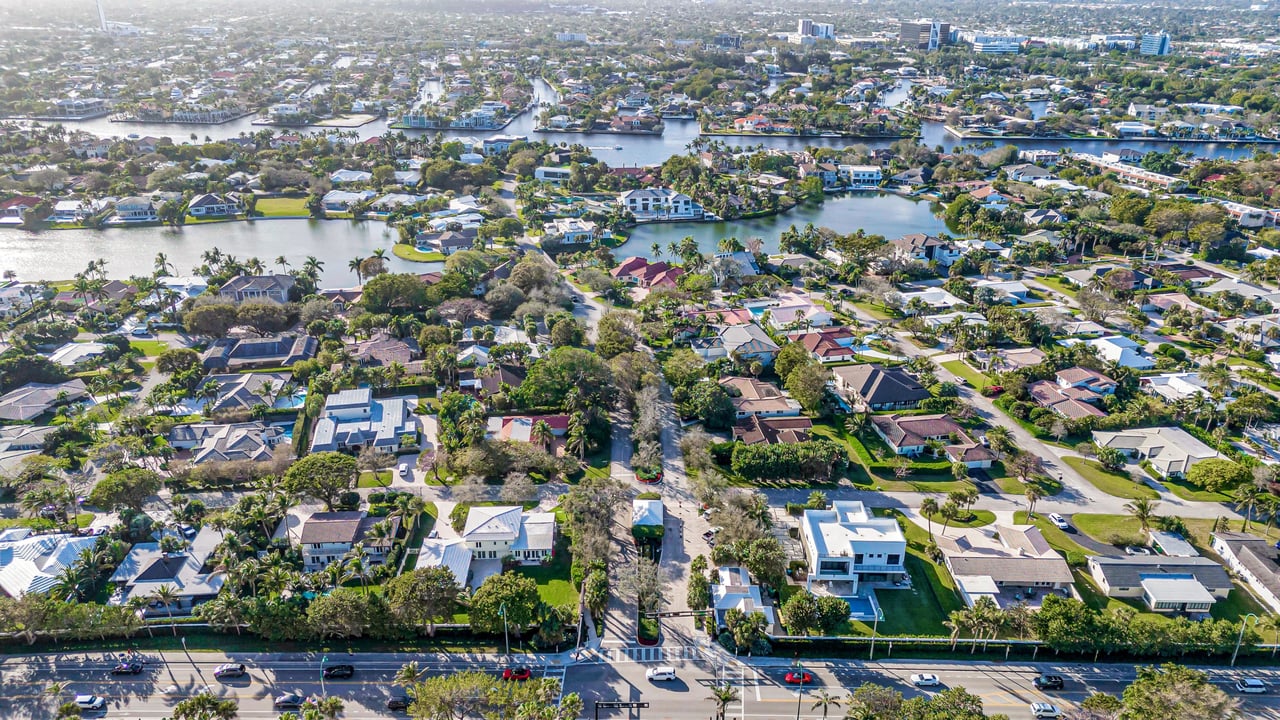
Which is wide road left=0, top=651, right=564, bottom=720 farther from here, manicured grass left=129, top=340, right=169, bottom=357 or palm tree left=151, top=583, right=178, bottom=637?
manicured grass left=129, top=340, right=169, bottom=357

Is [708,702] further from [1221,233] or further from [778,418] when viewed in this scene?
[1221,233]

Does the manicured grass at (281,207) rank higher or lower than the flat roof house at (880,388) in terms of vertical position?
higher

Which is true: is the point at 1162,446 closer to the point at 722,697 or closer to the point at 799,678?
the point at 799,678

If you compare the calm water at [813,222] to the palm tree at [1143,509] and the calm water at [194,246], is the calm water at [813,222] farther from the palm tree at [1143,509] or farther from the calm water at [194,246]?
the palm tree at [1143,509]

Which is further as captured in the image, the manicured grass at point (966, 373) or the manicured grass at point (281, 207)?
the manicured grass at point (281, 207)

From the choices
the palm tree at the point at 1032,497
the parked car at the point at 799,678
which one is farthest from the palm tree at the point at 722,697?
the palm tree at the point at 1032,497

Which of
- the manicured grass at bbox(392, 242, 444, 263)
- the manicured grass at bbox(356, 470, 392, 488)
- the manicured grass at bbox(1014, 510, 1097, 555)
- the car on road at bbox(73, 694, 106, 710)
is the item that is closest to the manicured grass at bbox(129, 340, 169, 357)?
the manicured grass at bbox(392, 242, 444, 263)
